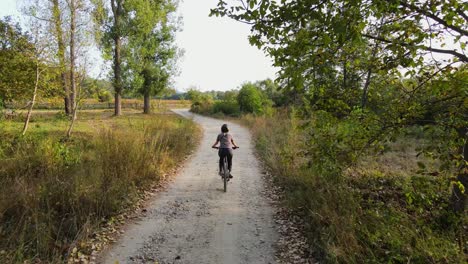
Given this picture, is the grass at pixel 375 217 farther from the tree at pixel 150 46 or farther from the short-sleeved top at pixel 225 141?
the tree at pixel 150 46

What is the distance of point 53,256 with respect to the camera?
417cm

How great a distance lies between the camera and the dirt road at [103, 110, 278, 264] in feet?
15.0

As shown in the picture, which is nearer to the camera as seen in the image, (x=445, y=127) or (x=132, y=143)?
(x=445, y=127)

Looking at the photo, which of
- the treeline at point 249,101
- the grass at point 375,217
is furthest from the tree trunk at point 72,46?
the treeline at point 249,101

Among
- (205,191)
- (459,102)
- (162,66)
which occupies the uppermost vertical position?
(162,66)

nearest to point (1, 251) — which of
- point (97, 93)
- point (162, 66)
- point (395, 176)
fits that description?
point (395, 176)

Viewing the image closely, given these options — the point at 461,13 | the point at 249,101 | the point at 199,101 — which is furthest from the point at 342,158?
the point at 199,101

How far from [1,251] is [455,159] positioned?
19.6ft

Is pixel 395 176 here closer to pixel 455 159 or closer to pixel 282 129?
pixel 455 159

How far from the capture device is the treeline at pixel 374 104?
3.11m

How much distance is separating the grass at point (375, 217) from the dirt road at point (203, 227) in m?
0.89

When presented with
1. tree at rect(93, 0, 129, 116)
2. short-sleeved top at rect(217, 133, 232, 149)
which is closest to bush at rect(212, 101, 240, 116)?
tree at rect(93, 0, 129, 116)

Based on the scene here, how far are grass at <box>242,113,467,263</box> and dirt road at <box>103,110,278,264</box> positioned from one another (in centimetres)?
89

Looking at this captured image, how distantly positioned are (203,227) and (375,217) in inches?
119
